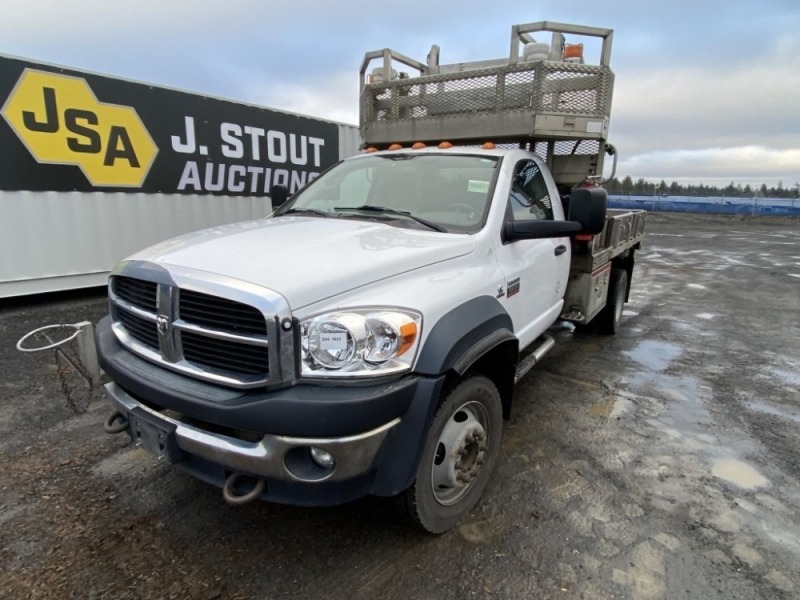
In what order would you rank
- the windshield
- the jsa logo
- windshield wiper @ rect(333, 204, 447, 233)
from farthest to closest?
the jsa logo
the windshield
windshield wiper @ rect(333, 204, 447, 233)

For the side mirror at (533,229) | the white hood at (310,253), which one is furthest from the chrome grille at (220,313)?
the side mirror at (533,229)

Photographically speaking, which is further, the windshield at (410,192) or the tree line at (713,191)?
the tree line at (713,191)

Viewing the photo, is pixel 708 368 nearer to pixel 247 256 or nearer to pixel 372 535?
pixel 372 535

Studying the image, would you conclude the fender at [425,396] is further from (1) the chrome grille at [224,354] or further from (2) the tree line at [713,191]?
(2) the tree line at [713,191]

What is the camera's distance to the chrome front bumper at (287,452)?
1.87 meters

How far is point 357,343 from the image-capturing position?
195cm

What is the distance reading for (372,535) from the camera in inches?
98.2

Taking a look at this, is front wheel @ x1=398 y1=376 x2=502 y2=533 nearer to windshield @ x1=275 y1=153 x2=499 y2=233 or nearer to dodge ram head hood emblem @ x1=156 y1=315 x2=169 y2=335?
windshield @ x1=275 y1=153 x2=499 y2=233

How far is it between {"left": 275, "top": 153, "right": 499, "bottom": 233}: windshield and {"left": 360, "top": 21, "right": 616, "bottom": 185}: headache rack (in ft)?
3.78

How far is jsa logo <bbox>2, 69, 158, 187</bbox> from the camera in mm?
6109

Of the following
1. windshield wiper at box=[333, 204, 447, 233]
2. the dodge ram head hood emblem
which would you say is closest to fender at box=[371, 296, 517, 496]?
windshield wiper at box=[333, 204, 447, 233]

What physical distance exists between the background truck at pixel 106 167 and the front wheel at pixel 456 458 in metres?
6.47

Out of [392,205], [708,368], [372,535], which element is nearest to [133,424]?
[372,535]

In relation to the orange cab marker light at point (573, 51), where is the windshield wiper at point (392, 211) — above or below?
below
